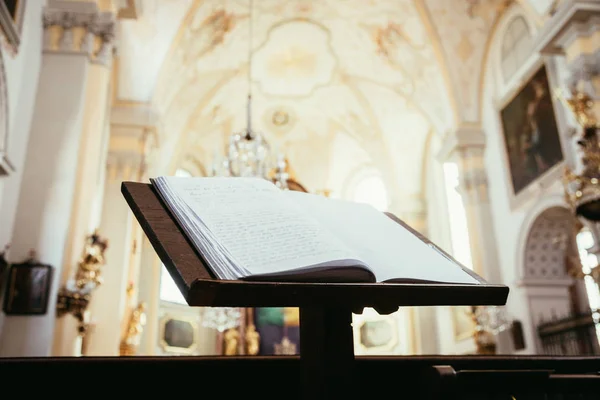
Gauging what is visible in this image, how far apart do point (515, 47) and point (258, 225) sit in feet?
35.6

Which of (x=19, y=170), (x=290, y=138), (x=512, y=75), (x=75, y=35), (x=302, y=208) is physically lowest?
(x=302, y=208)

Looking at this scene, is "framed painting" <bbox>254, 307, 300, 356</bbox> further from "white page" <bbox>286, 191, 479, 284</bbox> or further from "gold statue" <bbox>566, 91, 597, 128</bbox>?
"white page" <bbox>286, 191, 479, 284</bbox>

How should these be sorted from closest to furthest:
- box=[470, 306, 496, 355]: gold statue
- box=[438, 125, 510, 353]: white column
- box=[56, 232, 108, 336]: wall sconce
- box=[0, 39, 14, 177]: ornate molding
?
box=[0, 39, 14, 177]: ornate molding → box=[56, 232, 108, 336]: wall sconce → box=[470, 306, 496, 355]: gold statue → box=[438, 125, 510, 353]: white column

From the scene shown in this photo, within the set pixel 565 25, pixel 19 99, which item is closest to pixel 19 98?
pixel 19 99

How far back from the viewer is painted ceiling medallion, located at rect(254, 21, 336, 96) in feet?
48.9

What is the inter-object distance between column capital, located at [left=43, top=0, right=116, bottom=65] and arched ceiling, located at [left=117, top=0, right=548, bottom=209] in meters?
3.23

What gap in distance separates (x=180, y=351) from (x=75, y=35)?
1069 centimetres

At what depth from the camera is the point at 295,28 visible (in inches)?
581

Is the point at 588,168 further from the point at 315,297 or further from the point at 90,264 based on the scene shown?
the point at 315,297

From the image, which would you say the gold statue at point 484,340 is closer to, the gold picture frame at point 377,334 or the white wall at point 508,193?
the white wall at point 508,193

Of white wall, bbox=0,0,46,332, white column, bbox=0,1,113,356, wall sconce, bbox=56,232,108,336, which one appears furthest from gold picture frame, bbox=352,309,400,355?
white wall, bbox=0,0,46,332
